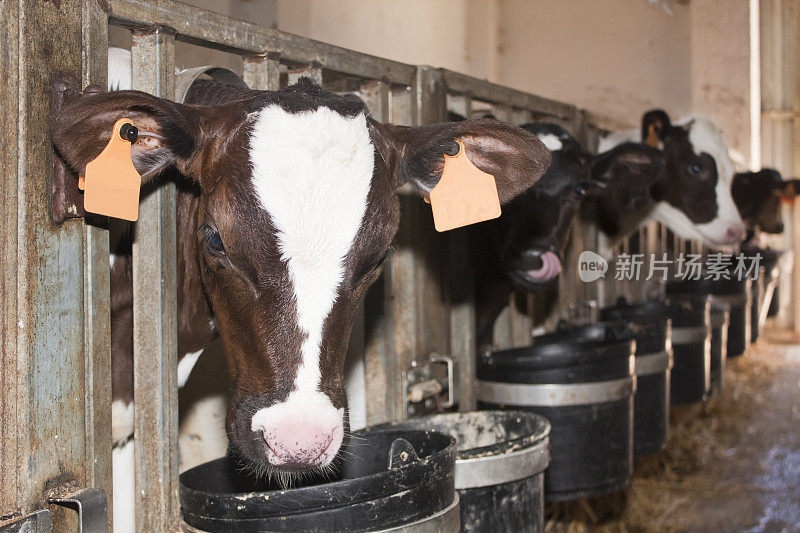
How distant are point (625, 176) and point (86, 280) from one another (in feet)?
10.0

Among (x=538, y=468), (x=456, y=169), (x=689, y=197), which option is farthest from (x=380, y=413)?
(x=689, y=197)

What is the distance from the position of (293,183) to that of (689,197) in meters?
4.46

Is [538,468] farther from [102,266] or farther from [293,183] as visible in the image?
[102,266]

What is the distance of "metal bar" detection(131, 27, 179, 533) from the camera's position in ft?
6.66

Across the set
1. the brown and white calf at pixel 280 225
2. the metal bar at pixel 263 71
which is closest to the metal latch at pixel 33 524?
the brown and white calf at pixel 280 225

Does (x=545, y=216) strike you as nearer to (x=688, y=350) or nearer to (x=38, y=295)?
(x=688, y=350)

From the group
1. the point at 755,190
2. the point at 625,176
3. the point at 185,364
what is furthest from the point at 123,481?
the point at 755,190

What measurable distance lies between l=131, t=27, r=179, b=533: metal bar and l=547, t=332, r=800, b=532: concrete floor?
2338mm

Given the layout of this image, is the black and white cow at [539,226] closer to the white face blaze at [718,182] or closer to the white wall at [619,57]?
the white face blaze at [718,182]

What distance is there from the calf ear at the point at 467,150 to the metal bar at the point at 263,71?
406mm

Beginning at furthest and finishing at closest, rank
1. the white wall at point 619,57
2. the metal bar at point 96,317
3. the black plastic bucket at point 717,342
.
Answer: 1. the white wall at point 619,57
2. the black plastic bucket at point 717,342
3. the metal bar at point 96,317

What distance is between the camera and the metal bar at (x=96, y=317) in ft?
6.07

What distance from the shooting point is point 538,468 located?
229cm

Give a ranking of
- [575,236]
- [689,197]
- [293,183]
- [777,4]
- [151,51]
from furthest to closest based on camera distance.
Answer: [777,4] → [689,197] → [575,236] → [151,51] → [293,183]
